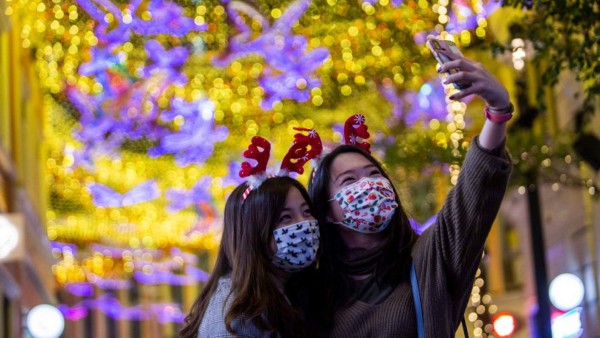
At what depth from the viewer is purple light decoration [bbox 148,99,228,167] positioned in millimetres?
22375

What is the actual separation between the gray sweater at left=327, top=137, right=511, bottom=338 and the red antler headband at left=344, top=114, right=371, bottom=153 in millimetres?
753

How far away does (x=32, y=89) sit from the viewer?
32.8 m

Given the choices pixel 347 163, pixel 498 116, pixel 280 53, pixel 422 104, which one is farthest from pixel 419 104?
pixel 498 116

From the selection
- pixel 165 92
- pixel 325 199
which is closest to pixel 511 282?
pixel 165 92

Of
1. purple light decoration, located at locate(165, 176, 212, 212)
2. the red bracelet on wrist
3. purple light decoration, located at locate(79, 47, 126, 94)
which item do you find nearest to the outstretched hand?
the red bracelet on wrist

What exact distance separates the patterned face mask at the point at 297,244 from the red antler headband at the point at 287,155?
0.37 metres

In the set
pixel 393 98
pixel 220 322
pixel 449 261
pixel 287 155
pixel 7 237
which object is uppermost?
pixel 393 98

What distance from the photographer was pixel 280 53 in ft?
64.2

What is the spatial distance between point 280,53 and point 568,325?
18.4ft

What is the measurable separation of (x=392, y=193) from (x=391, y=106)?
54.1 feet

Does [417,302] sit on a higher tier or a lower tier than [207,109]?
lower

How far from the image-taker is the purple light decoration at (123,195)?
1155 inches

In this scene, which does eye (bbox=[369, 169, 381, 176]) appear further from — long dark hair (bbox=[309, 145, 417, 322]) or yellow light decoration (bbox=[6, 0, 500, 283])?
yellow light decoration (bbox=[6, 0, 500, 283])

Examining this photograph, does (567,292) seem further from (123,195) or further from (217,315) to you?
(123,195)
